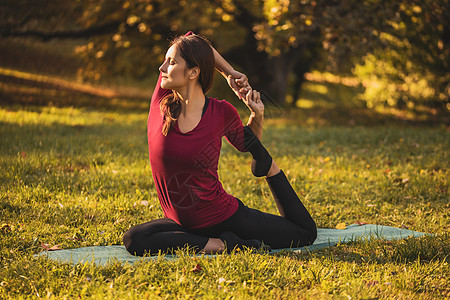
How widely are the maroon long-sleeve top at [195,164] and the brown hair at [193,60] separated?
73mm

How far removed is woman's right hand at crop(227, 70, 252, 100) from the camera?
11.9 ft

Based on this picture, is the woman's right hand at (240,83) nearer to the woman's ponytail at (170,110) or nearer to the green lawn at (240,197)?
the woman's ponytail at (170,110)

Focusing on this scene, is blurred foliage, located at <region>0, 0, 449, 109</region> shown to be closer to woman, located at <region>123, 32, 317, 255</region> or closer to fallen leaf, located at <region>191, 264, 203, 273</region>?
woman, located at <region>123, 32, 317, 255</region>

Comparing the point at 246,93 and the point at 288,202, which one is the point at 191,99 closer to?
the point at 246,93

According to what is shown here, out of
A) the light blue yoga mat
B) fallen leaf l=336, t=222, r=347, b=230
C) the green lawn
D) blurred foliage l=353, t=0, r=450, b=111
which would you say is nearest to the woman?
the light blue yoga mat

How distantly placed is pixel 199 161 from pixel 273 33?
7.94 m

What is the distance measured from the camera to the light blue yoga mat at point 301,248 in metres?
3.63

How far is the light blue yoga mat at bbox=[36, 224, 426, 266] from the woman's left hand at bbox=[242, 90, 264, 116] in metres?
1.26

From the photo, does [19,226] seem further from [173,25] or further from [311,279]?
[173,25]

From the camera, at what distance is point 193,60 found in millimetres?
3559

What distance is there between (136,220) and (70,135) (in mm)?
4560

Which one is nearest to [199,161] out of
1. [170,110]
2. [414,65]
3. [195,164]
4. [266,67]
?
[195,164]

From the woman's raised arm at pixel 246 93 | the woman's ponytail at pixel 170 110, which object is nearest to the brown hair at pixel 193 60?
the woman's ponytail at pixel 170 110

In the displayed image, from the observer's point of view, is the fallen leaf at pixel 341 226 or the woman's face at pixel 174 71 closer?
the woman's face at pixel 174 71
